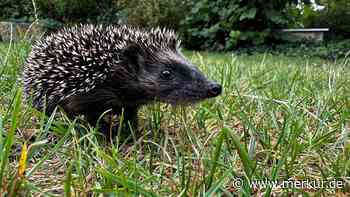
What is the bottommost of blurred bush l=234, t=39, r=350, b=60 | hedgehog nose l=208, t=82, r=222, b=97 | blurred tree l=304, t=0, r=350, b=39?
blurred bush l=234, t=39, r=350, b=60

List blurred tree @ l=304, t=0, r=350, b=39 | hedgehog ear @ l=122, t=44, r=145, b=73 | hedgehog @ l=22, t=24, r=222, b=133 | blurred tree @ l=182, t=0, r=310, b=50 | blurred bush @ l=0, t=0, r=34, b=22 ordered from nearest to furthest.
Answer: hedgehog @ l=22, t=24, r=222, b=133 → hedgehog ear @ l=122, t=44, r=145, b=73 → blurred tree @ l=182, t=0, r=310, b=50 → blurred bush @ l=0, t=0, r=34, b=22 → blurred tree @ l=304, t=0, r=350, b=39

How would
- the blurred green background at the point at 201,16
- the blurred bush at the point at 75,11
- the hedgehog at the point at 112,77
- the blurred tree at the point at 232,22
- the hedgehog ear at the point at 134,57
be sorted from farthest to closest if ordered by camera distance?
the blurred bush at the point at 75,11, the blurred green background at the point at 201,16, the blurred tree at the point at 232,22, the hedgehog ear at the point at 134,57, the hedgehog at the point at 112,77

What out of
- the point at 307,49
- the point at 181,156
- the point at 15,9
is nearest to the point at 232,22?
the point at 307,49

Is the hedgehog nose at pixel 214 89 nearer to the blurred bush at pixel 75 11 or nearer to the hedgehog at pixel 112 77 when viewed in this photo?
the hedgehog at pixel 112 77

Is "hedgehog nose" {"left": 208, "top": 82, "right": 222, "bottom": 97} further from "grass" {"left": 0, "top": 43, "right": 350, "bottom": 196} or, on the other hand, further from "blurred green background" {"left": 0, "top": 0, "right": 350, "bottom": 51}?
"blurred green background" {"left": 0, "top": 0, "right": 350, "bottom": 51}

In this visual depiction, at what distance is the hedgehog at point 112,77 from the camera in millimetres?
2861

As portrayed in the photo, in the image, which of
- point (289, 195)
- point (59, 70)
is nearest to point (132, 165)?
point (289, 195)

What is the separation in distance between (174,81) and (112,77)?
0.44 meters

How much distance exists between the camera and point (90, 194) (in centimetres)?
173

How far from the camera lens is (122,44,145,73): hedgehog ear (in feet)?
9.76

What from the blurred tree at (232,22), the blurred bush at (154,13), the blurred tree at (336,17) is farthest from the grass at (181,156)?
the blurred tree at (336,17)

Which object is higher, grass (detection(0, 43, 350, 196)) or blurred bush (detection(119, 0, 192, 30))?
blurred bush (detection(119, 0, 192, 30))

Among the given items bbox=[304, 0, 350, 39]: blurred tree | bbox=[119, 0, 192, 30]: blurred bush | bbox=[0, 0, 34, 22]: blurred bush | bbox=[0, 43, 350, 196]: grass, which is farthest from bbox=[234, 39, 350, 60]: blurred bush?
bbox=[0, 43, 350, 196]: grass

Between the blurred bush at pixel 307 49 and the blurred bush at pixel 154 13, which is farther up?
the blurred bush at pixel 154 13
